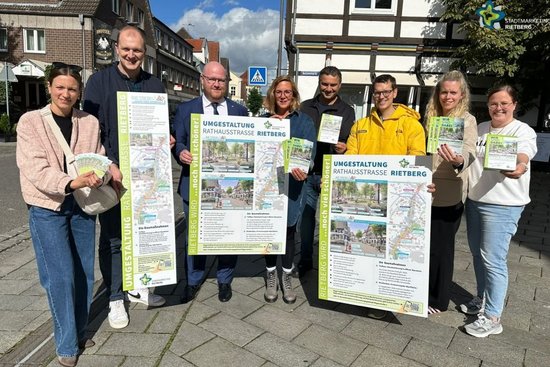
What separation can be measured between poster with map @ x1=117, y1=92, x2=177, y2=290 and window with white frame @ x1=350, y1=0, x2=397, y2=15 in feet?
37.4

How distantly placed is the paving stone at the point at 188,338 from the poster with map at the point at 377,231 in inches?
42.6

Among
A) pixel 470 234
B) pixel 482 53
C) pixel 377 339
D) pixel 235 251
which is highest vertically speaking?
pixel 482 53

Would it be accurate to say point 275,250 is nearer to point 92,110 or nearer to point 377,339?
point 377,339

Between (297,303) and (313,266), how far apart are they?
1016mm

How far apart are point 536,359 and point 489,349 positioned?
308 millimetres

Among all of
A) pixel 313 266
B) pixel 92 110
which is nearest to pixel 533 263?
pixel 313 266

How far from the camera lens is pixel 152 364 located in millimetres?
2764

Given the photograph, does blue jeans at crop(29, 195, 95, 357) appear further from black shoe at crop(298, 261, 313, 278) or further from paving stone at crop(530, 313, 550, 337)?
paving stone at crop(530, 313, 550, 337)

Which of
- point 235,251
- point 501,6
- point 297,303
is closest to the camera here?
point 235,251

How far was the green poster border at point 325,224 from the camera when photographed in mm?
3307

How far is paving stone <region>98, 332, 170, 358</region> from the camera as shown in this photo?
114 inches

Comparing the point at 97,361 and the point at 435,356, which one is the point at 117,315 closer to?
the point at 97,361

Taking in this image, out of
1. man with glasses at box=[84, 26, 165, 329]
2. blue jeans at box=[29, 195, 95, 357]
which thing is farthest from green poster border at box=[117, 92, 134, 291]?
blue jeans at box=[29, 195, 95, 357]

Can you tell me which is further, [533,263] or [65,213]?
[533,263]
